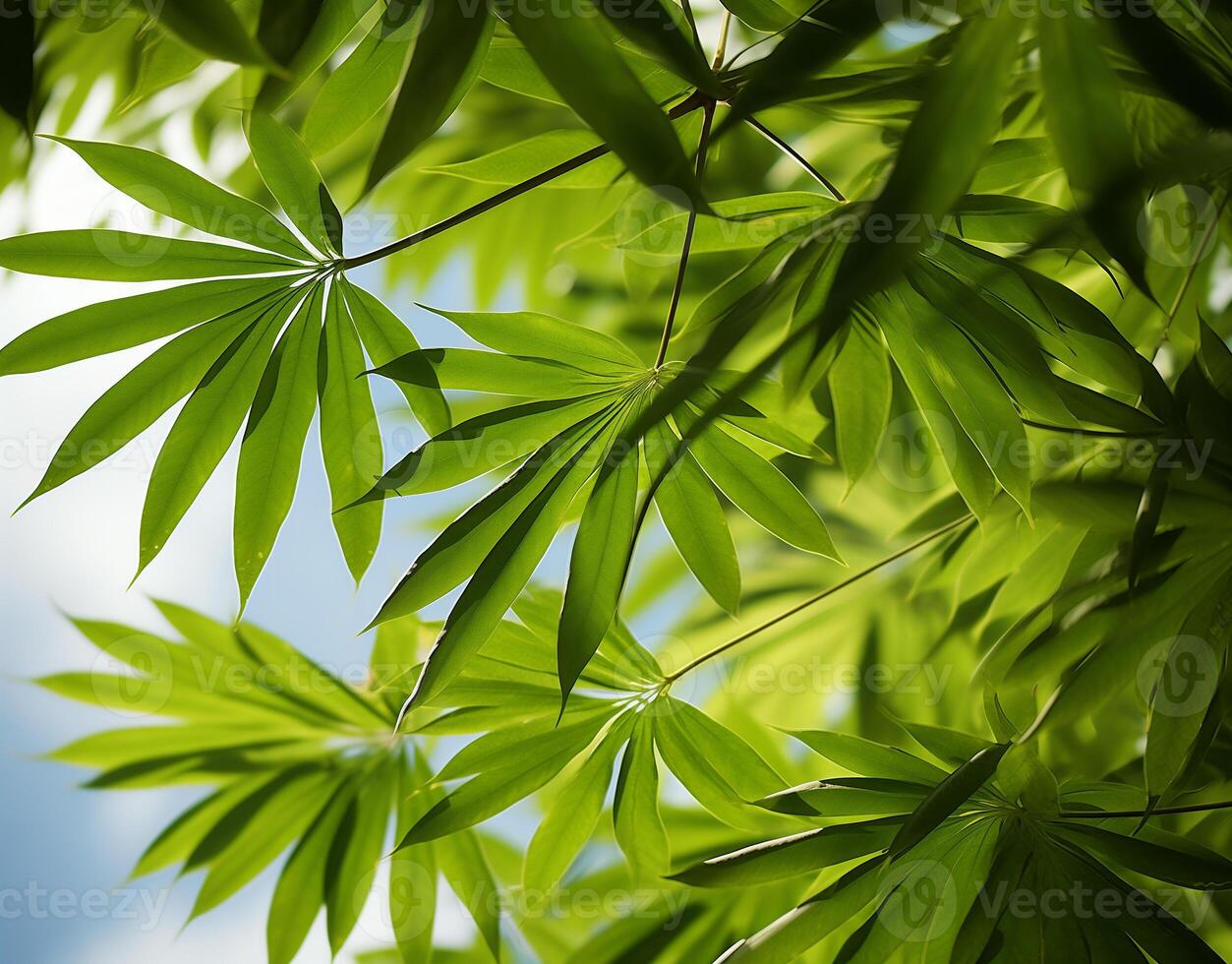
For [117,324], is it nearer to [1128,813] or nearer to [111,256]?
[111,256]

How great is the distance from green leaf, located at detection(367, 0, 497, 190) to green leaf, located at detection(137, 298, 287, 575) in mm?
303

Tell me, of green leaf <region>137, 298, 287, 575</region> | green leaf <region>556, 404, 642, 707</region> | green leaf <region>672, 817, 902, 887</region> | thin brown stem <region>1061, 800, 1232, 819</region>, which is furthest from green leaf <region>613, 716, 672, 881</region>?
green leaf <region>137, 298, 287, 575</region>

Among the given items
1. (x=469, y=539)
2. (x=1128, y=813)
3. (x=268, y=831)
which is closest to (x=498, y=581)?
(x=469, y=539)

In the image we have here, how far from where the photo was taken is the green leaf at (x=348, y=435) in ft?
2.12

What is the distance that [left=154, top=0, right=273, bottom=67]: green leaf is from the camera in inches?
14.9

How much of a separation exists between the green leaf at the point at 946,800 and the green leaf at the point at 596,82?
15.2 inches

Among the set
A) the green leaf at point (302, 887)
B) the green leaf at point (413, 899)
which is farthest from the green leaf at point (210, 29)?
the green leaf at point (302, 887)

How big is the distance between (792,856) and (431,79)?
576 millimetres

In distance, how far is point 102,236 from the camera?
60cm

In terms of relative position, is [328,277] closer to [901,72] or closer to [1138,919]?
[901,72]

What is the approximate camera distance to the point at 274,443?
0.65 meters

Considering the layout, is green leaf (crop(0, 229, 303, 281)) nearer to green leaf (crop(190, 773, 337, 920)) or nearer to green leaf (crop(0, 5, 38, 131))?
green leaf (crop(0, 5, 38, 131))

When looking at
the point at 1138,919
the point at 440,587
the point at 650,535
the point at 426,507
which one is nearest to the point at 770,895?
the point at 1138,919

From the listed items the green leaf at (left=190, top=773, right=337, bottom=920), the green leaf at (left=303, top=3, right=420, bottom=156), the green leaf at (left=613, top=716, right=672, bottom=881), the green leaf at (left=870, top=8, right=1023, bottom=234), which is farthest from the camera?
the green leaf at (left=190, top=773, right=337, bottom=920)
